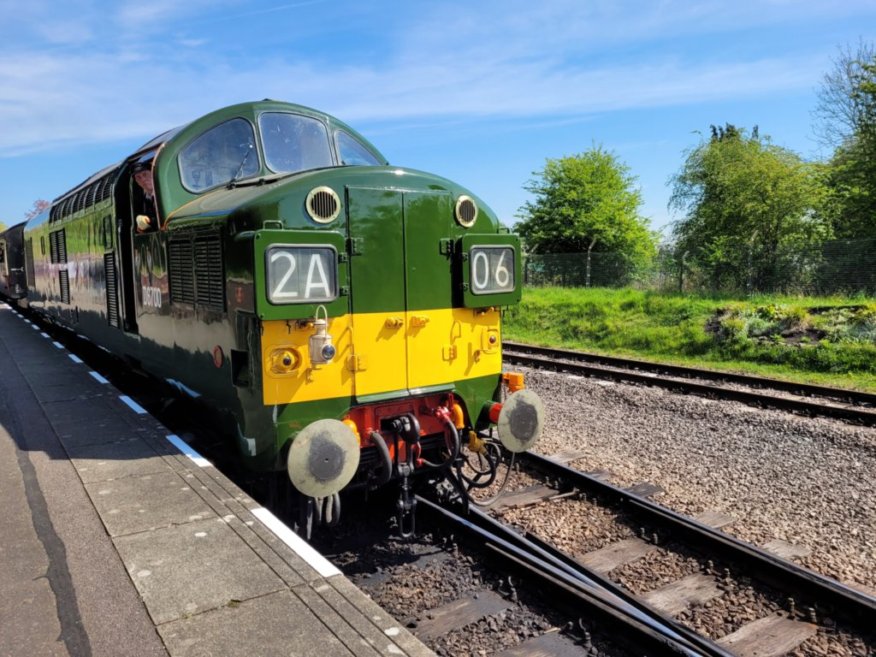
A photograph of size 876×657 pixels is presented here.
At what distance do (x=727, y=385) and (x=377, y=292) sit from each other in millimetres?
8186

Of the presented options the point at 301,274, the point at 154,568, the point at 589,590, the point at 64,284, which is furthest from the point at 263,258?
the point at 64,284

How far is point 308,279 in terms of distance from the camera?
4.47m

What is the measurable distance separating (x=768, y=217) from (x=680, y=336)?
33.4ft

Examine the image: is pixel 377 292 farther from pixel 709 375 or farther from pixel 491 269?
pixel 709 375

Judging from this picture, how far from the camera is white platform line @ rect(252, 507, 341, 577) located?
140 inches

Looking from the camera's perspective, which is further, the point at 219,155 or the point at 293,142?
the point at 293,142

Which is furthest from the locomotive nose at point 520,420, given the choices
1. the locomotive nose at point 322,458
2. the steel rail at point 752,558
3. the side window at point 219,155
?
the side window at point 219,155

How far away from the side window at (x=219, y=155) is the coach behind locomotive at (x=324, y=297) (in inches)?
0.5

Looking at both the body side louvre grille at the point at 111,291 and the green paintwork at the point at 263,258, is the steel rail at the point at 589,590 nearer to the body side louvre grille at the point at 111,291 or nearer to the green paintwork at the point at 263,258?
the green paintwork at the point at 263,258

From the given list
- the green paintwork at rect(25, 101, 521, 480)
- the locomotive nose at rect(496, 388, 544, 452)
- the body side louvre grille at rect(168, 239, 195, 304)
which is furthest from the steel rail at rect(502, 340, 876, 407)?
the body side louvre grille at rect(168, 239, 195, 304)

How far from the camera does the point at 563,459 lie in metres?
7.18

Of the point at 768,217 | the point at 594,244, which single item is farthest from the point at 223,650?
the point at 594,244

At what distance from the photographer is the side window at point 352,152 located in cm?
633

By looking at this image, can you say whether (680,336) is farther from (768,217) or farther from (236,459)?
(236,459)
